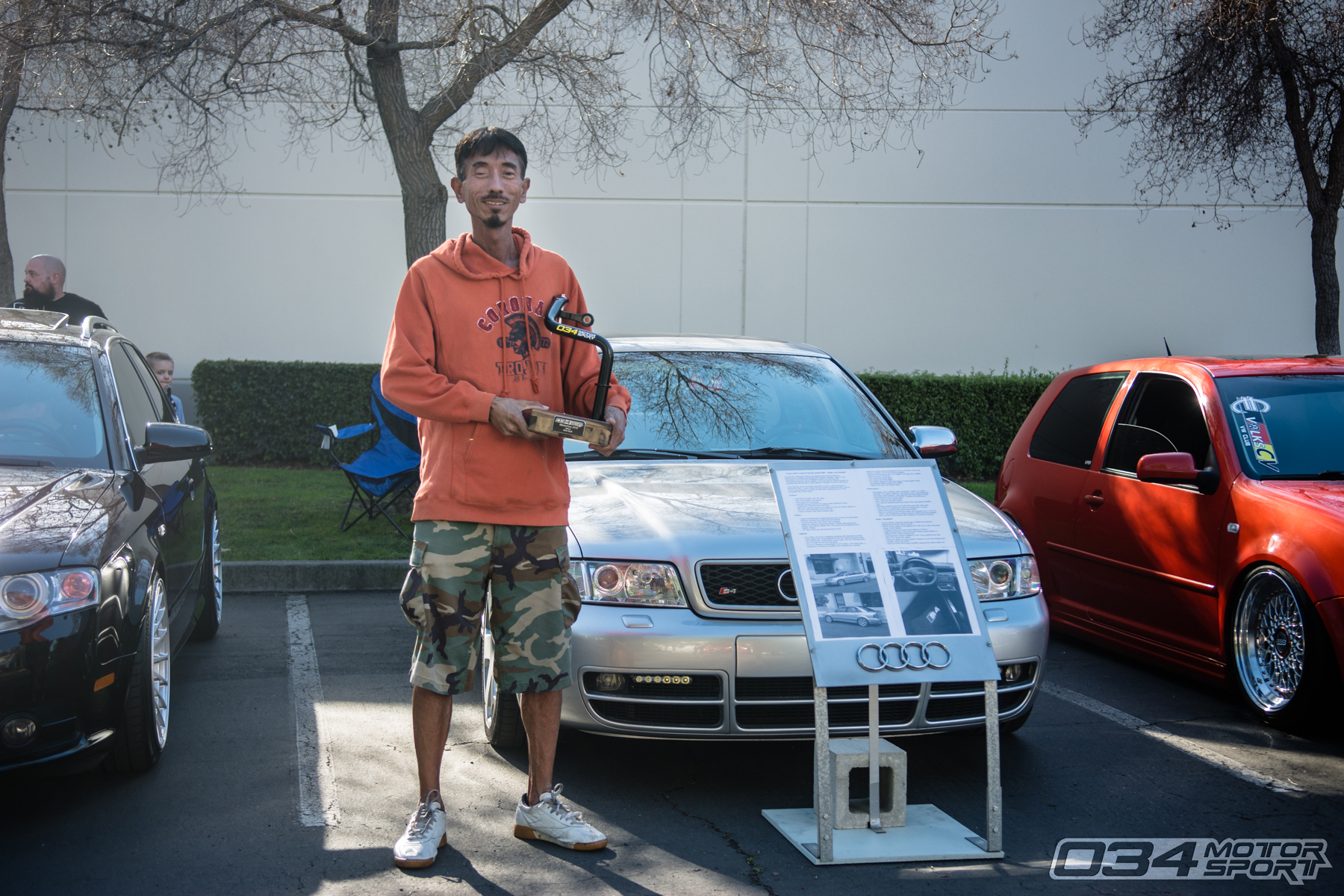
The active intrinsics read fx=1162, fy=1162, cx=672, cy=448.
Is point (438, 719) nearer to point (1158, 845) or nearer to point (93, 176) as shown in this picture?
point (1158, 845)

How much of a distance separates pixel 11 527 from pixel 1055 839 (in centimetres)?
332

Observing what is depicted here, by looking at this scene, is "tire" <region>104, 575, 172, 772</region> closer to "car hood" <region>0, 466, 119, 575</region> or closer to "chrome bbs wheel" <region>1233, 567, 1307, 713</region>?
→ "car hood" <region>0, 466, 119, 575</region>

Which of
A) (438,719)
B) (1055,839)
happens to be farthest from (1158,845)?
(438,719)

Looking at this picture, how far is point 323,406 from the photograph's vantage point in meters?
12.4

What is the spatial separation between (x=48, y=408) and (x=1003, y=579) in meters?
3.59

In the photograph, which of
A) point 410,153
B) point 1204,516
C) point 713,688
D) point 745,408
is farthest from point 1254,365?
point 410,153

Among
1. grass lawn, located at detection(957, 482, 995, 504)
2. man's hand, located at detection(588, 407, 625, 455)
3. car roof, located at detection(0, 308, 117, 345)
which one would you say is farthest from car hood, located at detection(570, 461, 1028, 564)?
grass lawn, located at detection(957, 482, 995, 504)

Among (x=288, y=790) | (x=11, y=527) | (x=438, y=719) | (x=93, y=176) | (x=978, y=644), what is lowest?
(x=288, y=790)

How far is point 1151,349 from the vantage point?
14828 millimetres

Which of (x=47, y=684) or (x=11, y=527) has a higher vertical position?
(x=11, y=527)

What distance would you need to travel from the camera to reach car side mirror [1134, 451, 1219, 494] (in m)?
5.21

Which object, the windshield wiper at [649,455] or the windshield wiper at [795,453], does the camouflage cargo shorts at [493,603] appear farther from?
the windshield wiper at [795,453]

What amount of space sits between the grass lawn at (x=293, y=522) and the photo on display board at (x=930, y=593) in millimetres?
5070

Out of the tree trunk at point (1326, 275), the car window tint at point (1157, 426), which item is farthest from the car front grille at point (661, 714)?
the tree trunk at point (1326, 275)
